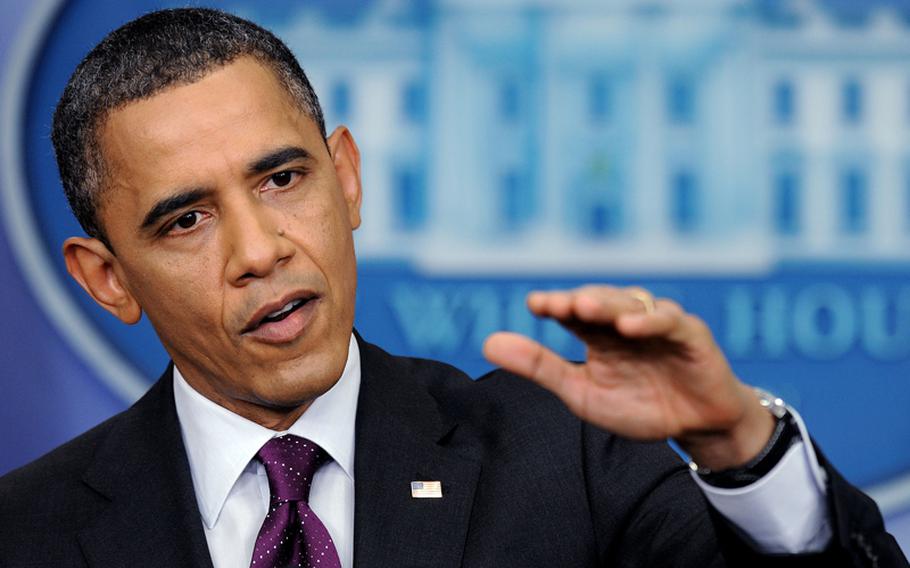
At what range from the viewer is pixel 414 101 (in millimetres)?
3088

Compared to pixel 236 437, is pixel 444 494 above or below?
below

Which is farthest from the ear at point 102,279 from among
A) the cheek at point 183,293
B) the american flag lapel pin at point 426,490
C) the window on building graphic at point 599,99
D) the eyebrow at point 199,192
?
the window on building graphic at point 599,99

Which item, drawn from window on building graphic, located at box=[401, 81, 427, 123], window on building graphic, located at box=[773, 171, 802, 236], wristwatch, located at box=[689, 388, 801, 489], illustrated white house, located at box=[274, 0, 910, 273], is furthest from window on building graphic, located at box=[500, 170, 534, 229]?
wristwatch, located at box=[689, 388, 801, 489]

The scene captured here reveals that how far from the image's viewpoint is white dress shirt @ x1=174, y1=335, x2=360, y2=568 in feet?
6.64

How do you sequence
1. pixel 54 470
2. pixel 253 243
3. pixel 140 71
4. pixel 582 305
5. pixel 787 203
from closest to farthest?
1. pixel 582 305
2. pixel 253 243
3. pixel 140 71
4. pixel 54 470
5. pixel 787 203

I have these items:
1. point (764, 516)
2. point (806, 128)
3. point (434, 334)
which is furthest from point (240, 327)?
point (806, 128)

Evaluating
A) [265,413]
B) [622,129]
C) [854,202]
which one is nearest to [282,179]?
[265,413]

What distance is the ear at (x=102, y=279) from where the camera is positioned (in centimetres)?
221

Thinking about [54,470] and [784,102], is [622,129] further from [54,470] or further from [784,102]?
[54,470]

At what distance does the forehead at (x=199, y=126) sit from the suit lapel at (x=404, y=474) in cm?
44

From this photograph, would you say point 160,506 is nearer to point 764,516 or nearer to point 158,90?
point 158,90

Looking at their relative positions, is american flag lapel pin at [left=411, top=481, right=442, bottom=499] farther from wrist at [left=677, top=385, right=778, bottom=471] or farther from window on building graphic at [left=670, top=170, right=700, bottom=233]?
window on building graphic at [left=670, top=170, right=700, bottom=233]

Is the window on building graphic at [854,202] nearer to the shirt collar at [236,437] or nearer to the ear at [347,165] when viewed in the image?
the ear at [347,165]

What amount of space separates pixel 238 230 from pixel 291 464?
38 centimetres
